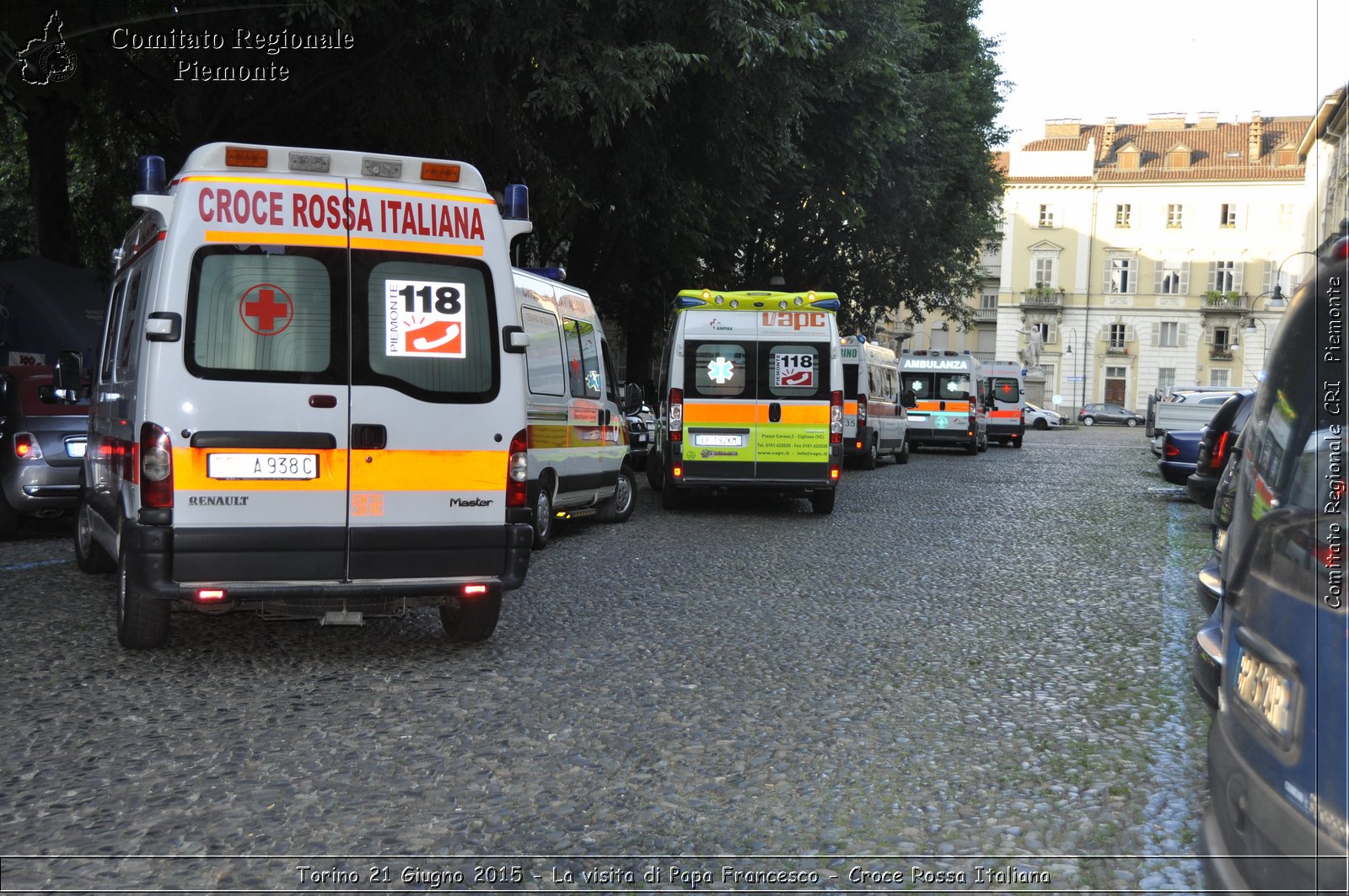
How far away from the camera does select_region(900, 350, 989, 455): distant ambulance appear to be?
33.8 meters

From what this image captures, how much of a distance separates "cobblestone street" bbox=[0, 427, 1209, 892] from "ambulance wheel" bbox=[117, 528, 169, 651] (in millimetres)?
194

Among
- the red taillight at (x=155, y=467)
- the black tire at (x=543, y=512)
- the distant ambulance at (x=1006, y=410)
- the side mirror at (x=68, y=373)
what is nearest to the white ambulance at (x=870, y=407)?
the black tire at (x=543, y=512)

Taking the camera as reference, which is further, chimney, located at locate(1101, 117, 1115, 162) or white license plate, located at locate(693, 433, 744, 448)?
chimney, located at locate(1101, 117, 1115, 162)

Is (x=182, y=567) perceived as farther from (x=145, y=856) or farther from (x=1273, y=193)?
(x=1273, y=193)

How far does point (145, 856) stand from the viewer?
393 centimetres

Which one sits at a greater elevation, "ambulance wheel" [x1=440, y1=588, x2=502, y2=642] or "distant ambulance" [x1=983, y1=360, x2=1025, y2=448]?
"distant ambulance" [x1=983, y1=360, x2=1025, y2=448]

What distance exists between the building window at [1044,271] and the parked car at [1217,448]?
66393 millimetres

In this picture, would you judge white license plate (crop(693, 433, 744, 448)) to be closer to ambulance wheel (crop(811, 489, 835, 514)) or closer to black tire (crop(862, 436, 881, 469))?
ambulance wheel (crop(811, 489, 835, 514))

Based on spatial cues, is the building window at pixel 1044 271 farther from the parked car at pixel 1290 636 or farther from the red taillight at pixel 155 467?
the parked car at pixel 1290 636

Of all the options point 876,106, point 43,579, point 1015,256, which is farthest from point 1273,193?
point 43,579

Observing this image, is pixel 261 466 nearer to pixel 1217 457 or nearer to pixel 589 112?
pixel 1217 457

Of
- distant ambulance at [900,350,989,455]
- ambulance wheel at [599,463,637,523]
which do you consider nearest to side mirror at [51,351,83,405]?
ambulance wheel at [599,463,637,523]

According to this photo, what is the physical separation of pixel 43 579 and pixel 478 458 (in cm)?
429

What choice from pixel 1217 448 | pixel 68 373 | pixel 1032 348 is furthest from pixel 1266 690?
pixel 1032 348
